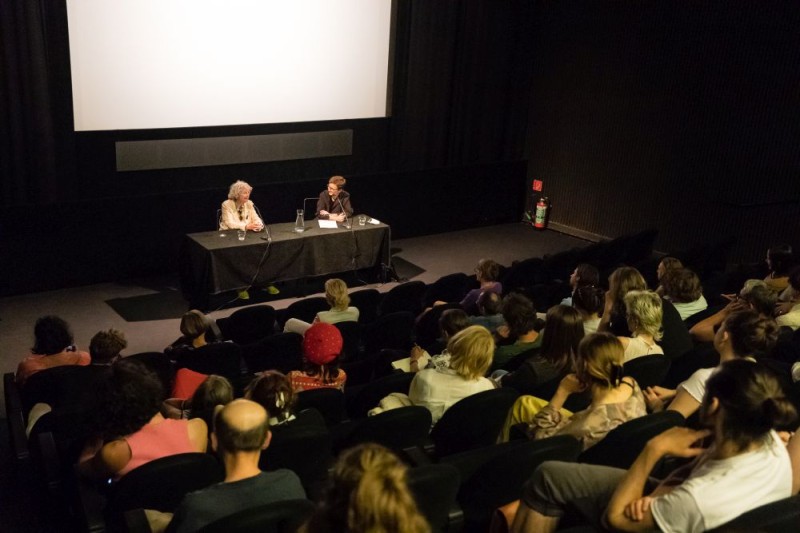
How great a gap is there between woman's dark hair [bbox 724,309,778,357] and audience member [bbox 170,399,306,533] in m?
1.98

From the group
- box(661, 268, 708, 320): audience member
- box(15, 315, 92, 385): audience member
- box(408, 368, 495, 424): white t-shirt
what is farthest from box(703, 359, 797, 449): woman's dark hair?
box(15, 315, 92, 385): audience member

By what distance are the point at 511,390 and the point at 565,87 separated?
7.70 metres

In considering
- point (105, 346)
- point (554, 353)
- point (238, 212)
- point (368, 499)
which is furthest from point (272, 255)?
point (368, 499)

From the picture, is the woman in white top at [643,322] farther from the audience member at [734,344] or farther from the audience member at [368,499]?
the audience member at [368,499]

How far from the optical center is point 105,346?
4.46 m

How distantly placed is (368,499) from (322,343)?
2.15 metres

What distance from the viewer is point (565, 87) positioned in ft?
34.8

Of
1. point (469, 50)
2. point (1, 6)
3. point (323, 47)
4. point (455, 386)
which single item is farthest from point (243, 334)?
point (469, 50)

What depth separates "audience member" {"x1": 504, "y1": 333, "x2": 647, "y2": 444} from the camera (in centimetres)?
323

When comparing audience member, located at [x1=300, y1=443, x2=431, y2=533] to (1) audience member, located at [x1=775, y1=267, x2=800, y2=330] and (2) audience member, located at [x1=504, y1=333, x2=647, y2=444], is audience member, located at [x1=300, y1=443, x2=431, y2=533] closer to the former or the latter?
(2) audience member, located at [x1=504, y1=333, x2=647, y2=444]

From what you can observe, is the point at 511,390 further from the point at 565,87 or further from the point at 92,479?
the point at 565,87

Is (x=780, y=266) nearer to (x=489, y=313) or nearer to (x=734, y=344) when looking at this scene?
(x=489, y=313)

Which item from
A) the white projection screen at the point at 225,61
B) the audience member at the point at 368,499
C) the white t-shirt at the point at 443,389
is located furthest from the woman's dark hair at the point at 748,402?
the white projection screen at the point at 225,61

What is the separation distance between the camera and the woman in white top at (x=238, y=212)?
302 inches
